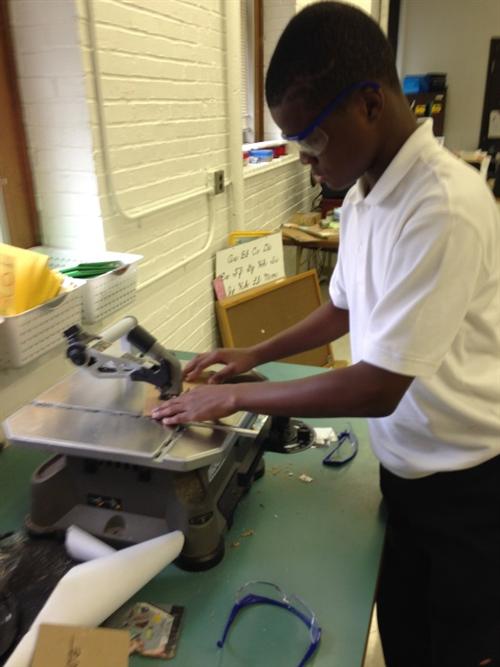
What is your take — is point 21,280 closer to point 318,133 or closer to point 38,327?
point 38,327

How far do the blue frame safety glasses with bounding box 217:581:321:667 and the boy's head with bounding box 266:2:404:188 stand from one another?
0.65 metres

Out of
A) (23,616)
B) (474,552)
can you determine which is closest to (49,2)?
(23,616)

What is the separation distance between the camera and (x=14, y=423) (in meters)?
0.95

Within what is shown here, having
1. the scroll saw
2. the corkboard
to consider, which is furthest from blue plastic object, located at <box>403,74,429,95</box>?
the scroll saw

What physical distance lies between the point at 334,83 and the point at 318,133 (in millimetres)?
70

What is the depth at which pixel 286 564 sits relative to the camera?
0.91m

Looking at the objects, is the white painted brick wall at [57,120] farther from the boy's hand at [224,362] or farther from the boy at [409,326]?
the boy at [409,326]

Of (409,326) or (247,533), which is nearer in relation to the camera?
(409,326)

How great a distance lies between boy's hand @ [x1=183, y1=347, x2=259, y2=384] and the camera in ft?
3.68

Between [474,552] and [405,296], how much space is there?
18.6 inches

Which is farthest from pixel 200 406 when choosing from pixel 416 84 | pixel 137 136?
pixel 416 84

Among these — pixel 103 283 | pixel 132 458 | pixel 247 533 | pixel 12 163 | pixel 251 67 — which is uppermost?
pixel 251 67

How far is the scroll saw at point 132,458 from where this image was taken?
0.87m

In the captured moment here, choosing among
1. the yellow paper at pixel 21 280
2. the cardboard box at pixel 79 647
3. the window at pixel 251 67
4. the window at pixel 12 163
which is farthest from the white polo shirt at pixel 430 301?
the window at pixel 251 67
